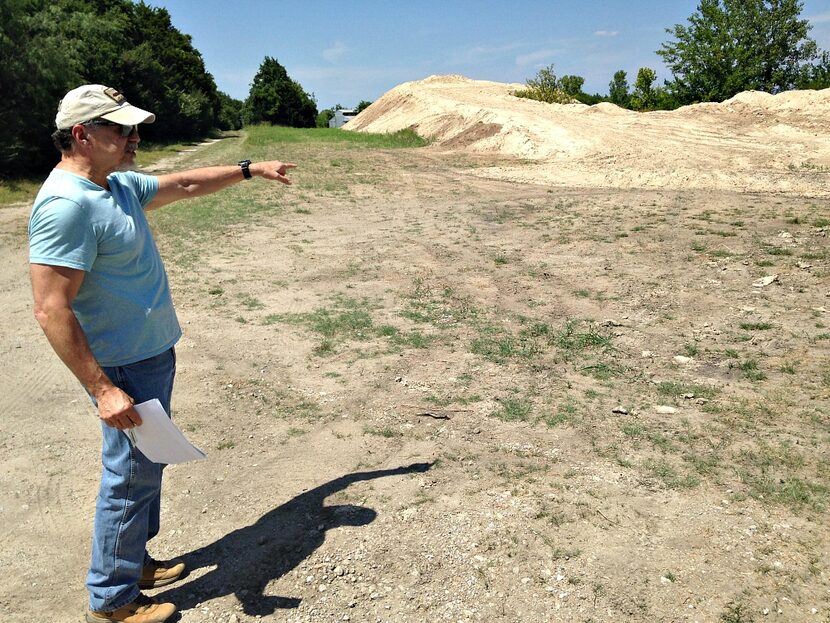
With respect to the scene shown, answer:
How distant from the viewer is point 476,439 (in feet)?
13.9

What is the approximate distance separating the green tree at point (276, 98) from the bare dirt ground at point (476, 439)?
68.7 metres

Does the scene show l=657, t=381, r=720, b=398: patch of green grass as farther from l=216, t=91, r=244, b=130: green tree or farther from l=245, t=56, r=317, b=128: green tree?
l=245, t=56, r=317, b=128: green tree

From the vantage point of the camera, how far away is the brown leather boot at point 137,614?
2.70 meters

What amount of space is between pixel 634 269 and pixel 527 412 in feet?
13.2

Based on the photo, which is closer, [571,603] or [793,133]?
[571,603]

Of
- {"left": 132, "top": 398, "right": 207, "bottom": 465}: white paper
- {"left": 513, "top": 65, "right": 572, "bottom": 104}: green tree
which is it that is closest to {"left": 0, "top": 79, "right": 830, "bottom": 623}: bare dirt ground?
{"left": 132, "top": 398, "right": 207, "bottom": 465}: white paper

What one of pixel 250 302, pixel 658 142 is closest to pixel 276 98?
pixel 658 142

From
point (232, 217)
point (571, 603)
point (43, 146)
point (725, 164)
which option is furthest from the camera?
point (43, 146)

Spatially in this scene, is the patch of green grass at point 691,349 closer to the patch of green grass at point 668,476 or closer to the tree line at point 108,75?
the patch of green grass at point 668,476

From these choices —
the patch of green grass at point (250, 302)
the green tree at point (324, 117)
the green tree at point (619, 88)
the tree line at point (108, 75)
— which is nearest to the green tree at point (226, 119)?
the tree line at point (108, 75)

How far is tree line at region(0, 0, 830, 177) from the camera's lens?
67.7ft

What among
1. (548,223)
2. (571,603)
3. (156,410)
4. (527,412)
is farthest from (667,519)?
(548,223)

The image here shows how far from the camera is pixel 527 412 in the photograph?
459cm

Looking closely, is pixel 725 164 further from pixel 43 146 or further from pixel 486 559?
pixel 43 146
